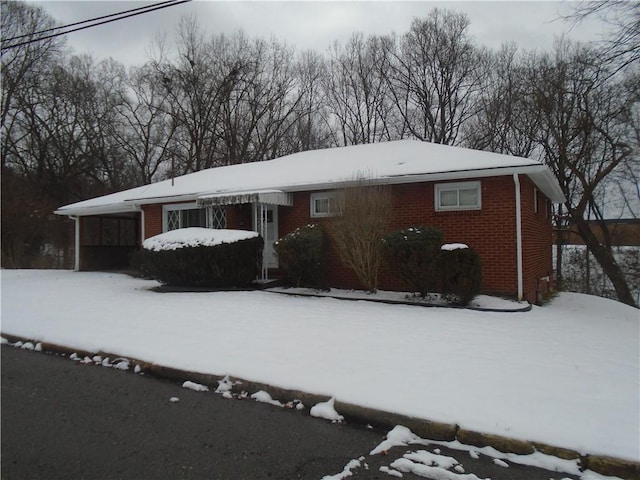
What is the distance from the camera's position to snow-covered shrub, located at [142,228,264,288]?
1083cm

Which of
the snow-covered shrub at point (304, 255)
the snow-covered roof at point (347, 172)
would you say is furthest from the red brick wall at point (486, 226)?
the snow-covered shrub at point (304, 255)

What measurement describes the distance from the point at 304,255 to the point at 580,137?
1868 centimetres

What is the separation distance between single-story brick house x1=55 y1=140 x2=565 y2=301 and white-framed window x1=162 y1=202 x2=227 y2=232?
36mm

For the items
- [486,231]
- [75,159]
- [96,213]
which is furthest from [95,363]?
[75,159]

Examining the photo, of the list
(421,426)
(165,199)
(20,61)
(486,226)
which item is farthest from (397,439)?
(20,61)

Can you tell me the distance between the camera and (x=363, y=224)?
949 cm

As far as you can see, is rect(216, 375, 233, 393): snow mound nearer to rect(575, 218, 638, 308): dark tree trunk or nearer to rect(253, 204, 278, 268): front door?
rect(253, 204, 278, 268): front door

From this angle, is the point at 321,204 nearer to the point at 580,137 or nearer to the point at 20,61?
the point at 580,137

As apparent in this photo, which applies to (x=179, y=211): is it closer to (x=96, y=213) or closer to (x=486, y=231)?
(x=96, y=213)

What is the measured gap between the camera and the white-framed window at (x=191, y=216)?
1424 centimetres

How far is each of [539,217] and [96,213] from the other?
17286mm

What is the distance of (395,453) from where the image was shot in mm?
3381

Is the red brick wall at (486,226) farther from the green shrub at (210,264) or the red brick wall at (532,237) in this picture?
the green shrub at (210,264)

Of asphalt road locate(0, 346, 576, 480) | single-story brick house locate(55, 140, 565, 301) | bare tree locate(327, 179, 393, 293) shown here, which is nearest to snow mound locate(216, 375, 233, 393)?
asphalt road locate(0, 346, 576, 480)
